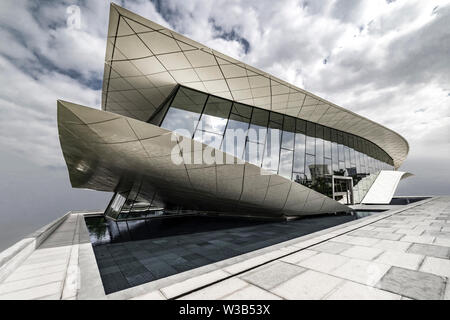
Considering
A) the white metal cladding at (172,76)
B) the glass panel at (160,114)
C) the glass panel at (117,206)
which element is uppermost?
the white metal cladding at (172,76)

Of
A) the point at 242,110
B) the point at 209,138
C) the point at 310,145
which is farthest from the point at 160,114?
the point at 310,145

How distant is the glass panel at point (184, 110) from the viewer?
8920 mm

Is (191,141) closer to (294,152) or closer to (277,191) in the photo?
(277,191)

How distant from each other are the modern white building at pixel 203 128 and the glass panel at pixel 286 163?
68 millimetres

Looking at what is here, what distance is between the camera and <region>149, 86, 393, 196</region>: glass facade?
9.05 meters

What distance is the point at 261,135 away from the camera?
10430 millimetres

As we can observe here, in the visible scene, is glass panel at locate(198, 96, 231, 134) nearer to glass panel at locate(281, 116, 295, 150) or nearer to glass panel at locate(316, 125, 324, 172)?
glass panel at locate(281, 116, 295, 150)

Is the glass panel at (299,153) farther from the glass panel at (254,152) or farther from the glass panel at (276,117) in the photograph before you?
the glass panel at (254,152)

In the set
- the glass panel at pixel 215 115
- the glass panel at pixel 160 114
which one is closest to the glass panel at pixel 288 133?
the glass panel at pixel 215 115

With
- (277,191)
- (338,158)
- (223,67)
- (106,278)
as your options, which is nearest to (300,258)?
(106,278)

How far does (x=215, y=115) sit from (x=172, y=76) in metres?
2.75

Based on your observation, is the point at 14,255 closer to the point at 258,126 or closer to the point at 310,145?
the point at 258,126

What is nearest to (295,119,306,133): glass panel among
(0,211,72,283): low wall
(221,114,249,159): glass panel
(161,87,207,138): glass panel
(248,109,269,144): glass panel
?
(248,109,269,144): glass panel

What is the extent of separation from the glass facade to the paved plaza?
5.89m
